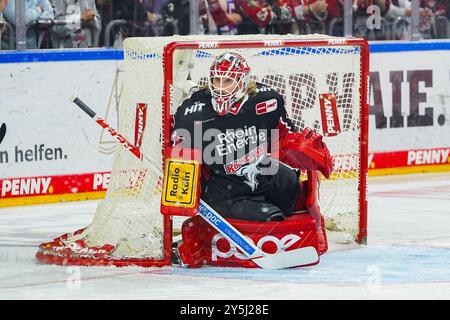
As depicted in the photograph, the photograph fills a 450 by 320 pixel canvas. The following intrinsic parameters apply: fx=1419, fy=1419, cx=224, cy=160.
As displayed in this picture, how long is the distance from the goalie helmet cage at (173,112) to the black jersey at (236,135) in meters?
0.17

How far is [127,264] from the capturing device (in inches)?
328

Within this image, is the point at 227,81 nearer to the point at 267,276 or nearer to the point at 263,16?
the point at 267,276

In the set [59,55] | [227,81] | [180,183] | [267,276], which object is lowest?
[267,276]

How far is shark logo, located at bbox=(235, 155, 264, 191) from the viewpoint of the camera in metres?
8.45

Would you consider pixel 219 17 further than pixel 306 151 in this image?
Yes

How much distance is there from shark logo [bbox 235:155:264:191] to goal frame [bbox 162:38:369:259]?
0.48 meters

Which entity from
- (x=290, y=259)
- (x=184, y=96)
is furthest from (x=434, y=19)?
(x=290, y=259)

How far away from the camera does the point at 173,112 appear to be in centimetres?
845

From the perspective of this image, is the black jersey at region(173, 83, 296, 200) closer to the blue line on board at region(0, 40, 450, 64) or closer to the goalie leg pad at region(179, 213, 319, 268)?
the goalie leg pad at region(179, 213, 319, 268)

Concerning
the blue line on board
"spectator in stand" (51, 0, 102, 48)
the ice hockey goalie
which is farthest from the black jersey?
"spectator in stand" (51, 0, 102, 48)

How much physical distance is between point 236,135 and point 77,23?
3912 millimetres

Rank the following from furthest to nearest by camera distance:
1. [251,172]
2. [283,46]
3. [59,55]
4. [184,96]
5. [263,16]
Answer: [263,16] → [59,55] → [283,46] → [184,96] → [251,172]
